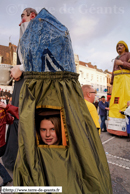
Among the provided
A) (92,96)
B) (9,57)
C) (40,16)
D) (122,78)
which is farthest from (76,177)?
(9,57)

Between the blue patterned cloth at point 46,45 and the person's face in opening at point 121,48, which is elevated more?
the person's face in opening at point 121,48

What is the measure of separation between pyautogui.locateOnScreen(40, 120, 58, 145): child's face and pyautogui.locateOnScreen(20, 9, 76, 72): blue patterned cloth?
0.59 m

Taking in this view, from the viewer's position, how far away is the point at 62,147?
1.40 m

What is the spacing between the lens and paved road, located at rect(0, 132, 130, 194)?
95.9 inches

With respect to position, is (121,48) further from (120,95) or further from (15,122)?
(15,122)

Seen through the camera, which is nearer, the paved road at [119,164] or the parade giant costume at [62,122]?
the parade giant costume at [62,122]

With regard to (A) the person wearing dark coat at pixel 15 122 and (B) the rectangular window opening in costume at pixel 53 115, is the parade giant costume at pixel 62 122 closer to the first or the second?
(B) the rectangular window opening in costume at pixel 53 115

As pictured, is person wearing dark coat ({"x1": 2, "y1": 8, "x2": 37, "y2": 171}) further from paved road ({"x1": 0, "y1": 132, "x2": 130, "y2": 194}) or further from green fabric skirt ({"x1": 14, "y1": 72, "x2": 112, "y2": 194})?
green fabric skirt ({"x1": 14, "y1": 72, "x2": 112, "y2": 194})

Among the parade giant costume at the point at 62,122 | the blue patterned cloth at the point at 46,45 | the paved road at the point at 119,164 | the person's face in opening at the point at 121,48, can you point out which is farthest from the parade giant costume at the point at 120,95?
the blue patterned cloth at the point at 46,45

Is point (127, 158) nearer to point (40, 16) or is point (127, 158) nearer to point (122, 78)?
point (122, 78)

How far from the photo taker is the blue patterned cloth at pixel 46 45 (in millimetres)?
1437

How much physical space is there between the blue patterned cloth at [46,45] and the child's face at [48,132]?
592 millimetres

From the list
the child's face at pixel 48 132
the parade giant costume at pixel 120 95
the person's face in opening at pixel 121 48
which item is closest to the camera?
the child's face at pixel 48 132

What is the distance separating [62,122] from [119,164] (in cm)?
261
